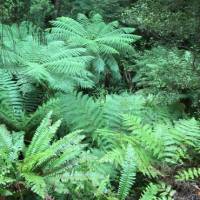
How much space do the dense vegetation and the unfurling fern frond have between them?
0.03 feet

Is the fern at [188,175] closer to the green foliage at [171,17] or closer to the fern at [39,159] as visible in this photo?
the fern at [39,159]

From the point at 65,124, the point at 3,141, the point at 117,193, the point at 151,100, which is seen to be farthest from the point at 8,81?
the point at 117,193

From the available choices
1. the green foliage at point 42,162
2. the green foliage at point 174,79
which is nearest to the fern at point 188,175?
the green foliage at point 42,162

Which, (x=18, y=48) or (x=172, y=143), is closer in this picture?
(x=172, y=143)

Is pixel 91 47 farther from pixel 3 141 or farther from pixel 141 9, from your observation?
pixel 3 141

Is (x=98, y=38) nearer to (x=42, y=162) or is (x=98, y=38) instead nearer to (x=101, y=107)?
(x=101, y=107)

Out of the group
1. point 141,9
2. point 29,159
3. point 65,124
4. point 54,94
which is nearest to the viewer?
point 29,159

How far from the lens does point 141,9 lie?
7.59m

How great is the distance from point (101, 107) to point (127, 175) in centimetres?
165

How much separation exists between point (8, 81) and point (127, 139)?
2.19 metres

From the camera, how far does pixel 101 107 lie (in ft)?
19.3

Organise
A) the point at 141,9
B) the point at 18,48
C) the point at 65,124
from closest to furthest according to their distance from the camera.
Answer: the point at 65,124, the point at 18,48, the point at 141,9

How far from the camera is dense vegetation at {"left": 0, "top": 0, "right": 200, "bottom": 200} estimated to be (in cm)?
446

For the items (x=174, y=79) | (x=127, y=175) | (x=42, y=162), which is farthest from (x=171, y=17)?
(x=42, y=162)
